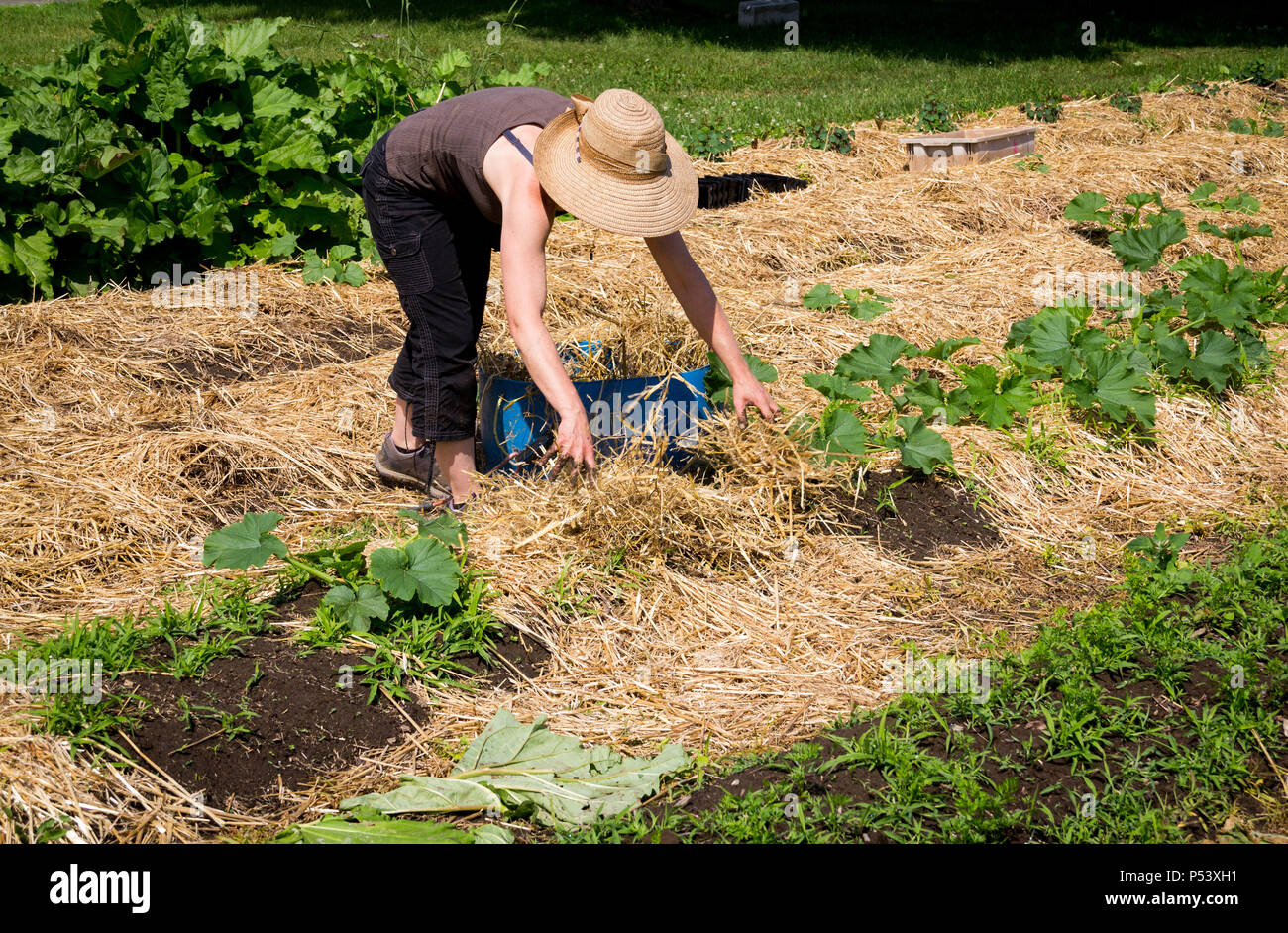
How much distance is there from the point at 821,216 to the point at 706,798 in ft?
15.5

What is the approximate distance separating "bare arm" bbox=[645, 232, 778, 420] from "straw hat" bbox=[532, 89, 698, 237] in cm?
21

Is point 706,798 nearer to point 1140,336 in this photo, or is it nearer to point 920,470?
point 920,470

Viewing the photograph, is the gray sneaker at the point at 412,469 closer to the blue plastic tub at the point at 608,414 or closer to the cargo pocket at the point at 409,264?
the blue plastic tub at the point at 608,414

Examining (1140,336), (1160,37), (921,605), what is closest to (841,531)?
(921,605)

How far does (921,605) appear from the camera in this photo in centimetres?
306

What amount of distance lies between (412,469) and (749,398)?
3.87ft

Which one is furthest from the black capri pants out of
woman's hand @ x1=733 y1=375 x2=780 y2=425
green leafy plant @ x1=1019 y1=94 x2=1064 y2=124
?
green leafy plant @ x1=1019 y1=94 x2=1064 y2=124

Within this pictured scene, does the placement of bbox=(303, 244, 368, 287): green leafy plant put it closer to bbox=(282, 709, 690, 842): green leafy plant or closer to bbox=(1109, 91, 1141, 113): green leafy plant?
bbox=(282, 709, 690, 842): green leafy plant

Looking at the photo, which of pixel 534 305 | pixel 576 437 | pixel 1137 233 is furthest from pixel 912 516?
pixel 1137 233

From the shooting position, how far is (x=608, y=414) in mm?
3289

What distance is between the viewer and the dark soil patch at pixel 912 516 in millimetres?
3393

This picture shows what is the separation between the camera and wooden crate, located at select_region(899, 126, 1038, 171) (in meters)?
7.48

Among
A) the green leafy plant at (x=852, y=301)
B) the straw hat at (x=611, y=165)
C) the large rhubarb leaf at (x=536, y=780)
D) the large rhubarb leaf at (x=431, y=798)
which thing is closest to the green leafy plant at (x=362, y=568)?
the large rhubarb leaf at (x=536, y=780)

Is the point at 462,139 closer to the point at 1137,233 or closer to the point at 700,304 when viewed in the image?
the point at 700,304
